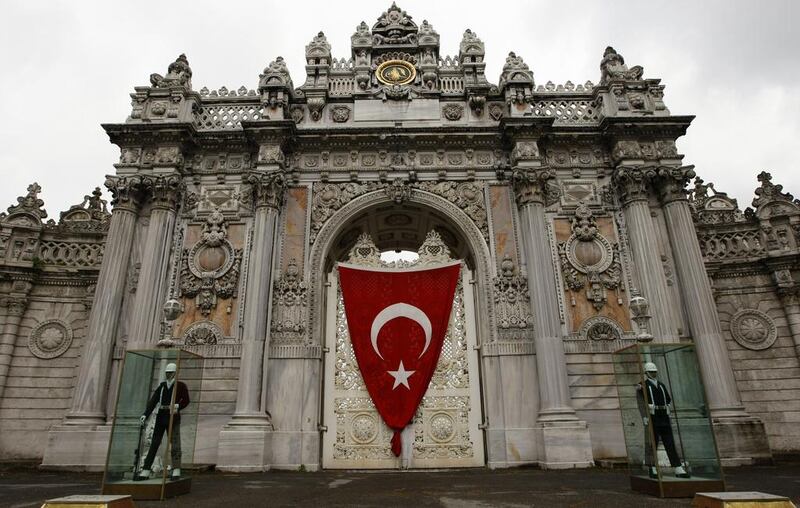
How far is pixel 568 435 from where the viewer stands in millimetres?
11562

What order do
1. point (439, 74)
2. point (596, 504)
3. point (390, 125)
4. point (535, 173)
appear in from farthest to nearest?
point (439, 74), point (390, 125), point (535, 173), point (596, 504)

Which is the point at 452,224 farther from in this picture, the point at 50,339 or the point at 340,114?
the point at 50,339

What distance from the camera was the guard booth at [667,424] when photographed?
6707mm

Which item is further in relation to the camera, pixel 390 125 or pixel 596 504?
pixel 390 125

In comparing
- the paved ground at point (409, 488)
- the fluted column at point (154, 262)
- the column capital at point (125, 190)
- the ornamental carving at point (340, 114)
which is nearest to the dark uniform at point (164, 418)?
the paved ground at point (409, 488)

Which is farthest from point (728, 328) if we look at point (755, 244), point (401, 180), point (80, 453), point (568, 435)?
point (80, 453)

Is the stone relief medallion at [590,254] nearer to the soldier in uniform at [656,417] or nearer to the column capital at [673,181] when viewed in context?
the column capital at [673,181]

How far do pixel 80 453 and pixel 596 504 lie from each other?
1128 cm

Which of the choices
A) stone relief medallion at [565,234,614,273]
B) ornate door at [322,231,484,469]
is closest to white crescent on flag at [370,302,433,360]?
ornate door at [322,231,484,469]

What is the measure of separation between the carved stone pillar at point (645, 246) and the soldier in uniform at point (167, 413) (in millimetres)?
11180

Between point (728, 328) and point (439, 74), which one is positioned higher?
point (439, 74)

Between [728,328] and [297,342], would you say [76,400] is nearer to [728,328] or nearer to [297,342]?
[297,342]

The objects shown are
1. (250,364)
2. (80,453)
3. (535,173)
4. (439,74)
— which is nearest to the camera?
(80,453)

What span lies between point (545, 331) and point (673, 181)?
236 inches
